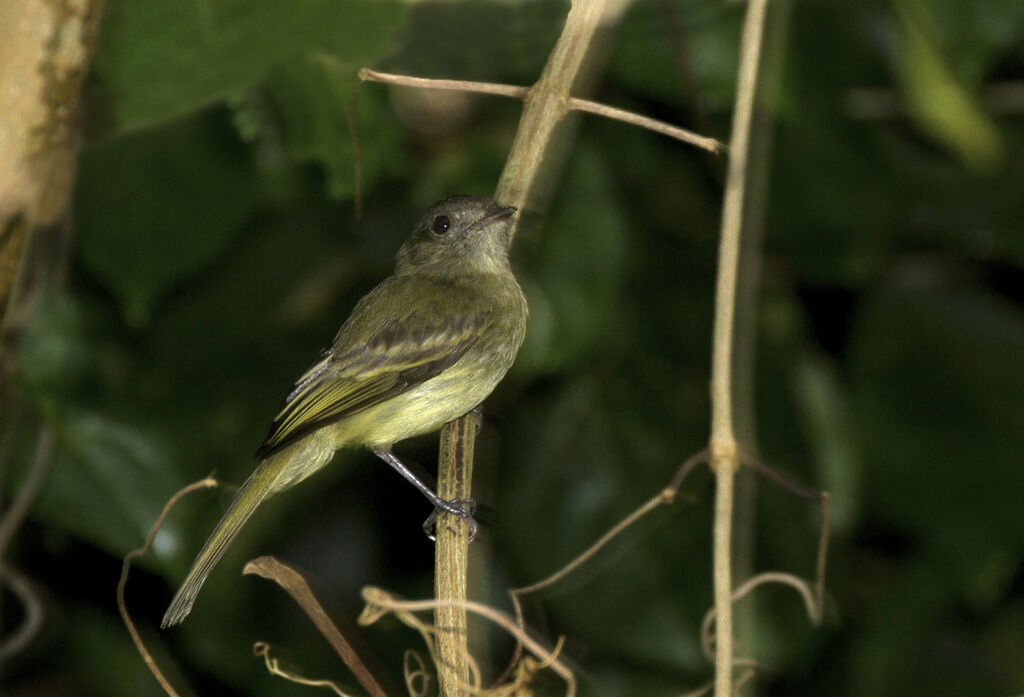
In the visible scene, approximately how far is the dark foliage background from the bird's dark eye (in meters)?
0.10

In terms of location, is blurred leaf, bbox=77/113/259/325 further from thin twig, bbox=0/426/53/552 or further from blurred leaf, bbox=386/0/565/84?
blurred leaf, bbox=386/0/565/84

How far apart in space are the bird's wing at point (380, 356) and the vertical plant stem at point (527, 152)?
630 millimetres

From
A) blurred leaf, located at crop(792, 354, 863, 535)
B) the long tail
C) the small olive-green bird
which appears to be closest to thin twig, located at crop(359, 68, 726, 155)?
the small olive-green bird

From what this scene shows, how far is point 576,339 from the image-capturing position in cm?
276

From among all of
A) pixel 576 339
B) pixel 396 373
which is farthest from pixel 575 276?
pixel 396 373

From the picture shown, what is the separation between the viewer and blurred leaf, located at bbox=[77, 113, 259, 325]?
2.71 metres

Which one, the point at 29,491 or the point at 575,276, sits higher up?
the point at 575,276

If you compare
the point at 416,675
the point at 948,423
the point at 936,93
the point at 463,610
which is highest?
the point at 936,93

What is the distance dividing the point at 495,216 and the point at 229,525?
0.84m

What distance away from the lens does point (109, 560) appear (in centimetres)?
336

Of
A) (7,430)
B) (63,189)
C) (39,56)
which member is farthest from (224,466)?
(39,56)

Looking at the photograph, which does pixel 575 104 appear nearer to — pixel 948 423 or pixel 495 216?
pixel 495 216

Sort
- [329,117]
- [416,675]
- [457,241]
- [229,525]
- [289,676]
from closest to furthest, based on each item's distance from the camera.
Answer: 1. [289,676]
2. [416,675]
3. [229,525]
4. [329,117]
5. [457,241]

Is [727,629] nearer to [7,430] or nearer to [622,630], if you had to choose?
[622,630]
